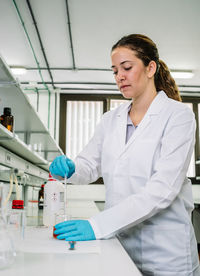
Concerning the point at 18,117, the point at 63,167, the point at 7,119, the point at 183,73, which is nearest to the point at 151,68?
the point at 63,167

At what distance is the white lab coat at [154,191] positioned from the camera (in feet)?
3.14

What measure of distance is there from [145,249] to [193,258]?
19 cm

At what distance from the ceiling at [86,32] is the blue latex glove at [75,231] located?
249 cm

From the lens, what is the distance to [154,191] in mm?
967

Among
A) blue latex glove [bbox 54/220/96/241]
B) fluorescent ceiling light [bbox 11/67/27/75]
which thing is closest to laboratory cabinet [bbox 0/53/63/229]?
blue latex glove [bbox 54/220/96/241]

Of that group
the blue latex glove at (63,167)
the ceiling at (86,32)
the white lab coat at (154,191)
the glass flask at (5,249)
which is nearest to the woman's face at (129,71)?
the white lab coat at (154,191)

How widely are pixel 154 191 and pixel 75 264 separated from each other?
38 centimetres

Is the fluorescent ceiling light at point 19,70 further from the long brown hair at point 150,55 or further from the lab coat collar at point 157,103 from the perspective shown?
the lab coat collar at point 157,103

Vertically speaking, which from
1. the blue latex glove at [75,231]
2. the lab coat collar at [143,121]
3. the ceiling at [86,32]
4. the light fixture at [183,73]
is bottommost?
the blue latex glove at [75,231]

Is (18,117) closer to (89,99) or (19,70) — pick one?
(19,70)

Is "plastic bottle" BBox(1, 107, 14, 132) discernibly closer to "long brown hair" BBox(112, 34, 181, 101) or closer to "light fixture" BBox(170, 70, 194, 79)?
"long brown hair" BBox(112, 34, 181, 101)

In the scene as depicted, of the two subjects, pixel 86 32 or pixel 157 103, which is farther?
pixel 86 32

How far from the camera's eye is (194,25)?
11.4 ft

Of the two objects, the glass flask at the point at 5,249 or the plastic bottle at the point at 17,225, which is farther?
the plastic bottle at the point at 17,225
